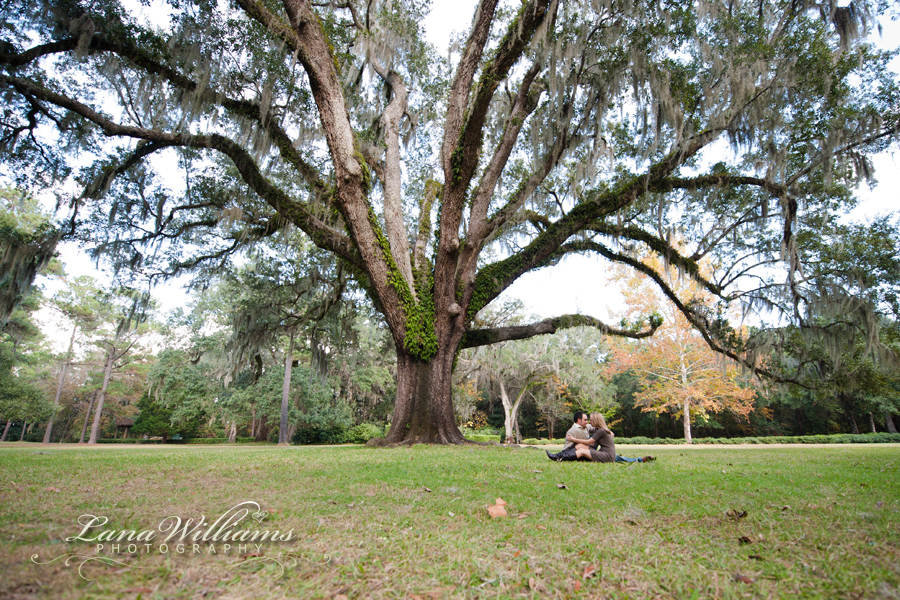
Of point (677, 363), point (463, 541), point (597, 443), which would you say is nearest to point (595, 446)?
point (597, 443)

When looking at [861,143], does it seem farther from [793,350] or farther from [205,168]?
[205,168]

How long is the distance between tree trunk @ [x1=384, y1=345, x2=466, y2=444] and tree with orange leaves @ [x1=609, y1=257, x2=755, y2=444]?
14.0 m

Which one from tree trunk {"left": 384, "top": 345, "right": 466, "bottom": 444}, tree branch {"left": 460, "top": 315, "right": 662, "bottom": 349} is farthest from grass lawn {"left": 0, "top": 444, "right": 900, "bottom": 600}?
tree branch {"left": 460, "top": 315, "right": 662, "bottom": 349}

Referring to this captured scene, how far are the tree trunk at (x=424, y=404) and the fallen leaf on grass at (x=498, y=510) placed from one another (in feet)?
17.6

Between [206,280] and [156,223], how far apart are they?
1.95 m

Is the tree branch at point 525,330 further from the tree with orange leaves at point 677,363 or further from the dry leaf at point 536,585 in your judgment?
the tree with orange leaves at point 677,363

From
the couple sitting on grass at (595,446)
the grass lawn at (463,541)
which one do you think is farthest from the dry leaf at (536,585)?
the couple sitting on grass at (595,446)

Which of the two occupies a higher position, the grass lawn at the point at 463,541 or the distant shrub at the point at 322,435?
the grass lawn at the point at 463,541

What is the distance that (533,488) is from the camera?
2947mm

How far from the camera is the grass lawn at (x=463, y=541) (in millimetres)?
1284

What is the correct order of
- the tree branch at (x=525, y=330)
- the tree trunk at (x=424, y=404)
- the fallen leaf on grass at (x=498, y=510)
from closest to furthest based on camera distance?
1. the fallen leaf on grass at (x=498, y=510)
2. the tree trunk at (x=424, y=404)
3. the tree branch at (x=525, y=330)

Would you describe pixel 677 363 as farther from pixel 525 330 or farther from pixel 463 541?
pixel 463 541

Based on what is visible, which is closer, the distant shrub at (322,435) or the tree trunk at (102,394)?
the distant shrub at (322,435)

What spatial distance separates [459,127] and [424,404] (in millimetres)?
5402
